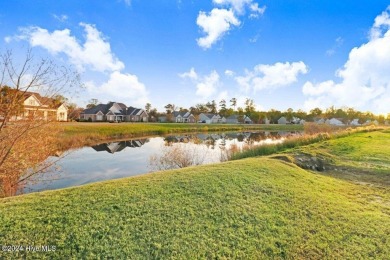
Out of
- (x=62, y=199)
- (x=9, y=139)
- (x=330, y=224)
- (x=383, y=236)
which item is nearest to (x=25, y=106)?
(x=9, y=139)

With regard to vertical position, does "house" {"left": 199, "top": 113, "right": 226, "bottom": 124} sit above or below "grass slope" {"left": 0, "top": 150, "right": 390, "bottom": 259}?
above

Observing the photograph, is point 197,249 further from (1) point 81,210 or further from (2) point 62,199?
(2) point 62,199

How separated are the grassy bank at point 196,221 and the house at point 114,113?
64.5 metres

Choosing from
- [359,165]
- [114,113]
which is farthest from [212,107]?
[359,165]

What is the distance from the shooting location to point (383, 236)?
15.1ft

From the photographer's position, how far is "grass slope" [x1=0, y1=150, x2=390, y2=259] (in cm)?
362

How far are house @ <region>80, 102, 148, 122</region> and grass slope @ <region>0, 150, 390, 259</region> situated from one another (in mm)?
64484

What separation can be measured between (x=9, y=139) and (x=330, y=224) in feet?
24.8

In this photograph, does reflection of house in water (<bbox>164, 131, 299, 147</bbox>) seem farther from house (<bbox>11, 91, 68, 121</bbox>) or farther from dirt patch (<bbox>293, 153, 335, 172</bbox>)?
house (<bbox>11, 91, 68, 121</bbox>)

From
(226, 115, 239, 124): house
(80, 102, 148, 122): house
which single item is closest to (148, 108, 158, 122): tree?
(80, 102, 148, 122): house


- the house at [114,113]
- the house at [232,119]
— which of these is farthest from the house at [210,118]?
the house at [114,113]

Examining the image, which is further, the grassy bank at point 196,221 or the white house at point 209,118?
the white house at point 209,118

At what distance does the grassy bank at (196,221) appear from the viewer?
362 cm

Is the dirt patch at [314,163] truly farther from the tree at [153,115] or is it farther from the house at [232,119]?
the house at [232,119]
